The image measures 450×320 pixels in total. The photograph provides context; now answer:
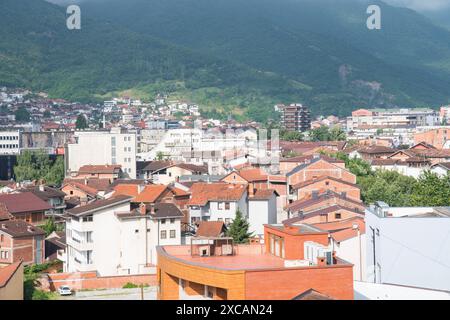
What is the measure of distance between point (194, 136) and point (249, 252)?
1749 inches

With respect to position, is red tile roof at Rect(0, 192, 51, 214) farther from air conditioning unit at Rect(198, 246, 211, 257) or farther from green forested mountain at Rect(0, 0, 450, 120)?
green forested mountain at Rect(0, 0, 450, 120)

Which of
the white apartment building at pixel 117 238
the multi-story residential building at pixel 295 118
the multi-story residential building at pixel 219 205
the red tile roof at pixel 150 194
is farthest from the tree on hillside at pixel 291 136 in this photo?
the white apartment building at pixel 117 238

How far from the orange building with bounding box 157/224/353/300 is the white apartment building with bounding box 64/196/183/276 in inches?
331

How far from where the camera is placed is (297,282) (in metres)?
8.59

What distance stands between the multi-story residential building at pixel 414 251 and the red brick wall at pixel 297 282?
320cm

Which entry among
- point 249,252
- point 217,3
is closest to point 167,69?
point 217,3

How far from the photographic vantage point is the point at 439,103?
132m

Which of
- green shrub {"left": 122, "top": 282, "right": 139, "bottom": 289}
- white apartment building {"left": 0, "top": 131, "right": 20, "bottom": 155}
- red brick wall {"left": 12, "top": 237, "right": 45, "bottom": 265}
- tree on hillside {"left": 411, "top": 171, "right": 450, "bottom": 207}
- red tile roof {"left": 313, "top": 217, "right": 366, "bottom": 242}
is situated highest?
white apartment building {"left": 0, "top": 131, "right": 20, "bottom": 155}

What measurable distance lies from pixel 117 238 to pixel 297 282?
37.0 ft

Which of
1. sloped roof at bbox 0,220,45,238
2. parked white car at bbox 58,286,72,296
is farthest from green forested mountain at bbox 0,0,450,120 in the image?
parked white car at bbox 58,286,72,296

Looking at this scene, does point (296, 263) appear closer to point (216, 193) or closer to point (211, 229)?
point (211, 229)

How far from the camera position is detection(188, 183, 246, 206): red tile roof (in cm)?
2378

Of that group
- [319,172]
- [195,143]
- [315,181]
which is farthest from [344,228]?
[195,143]
